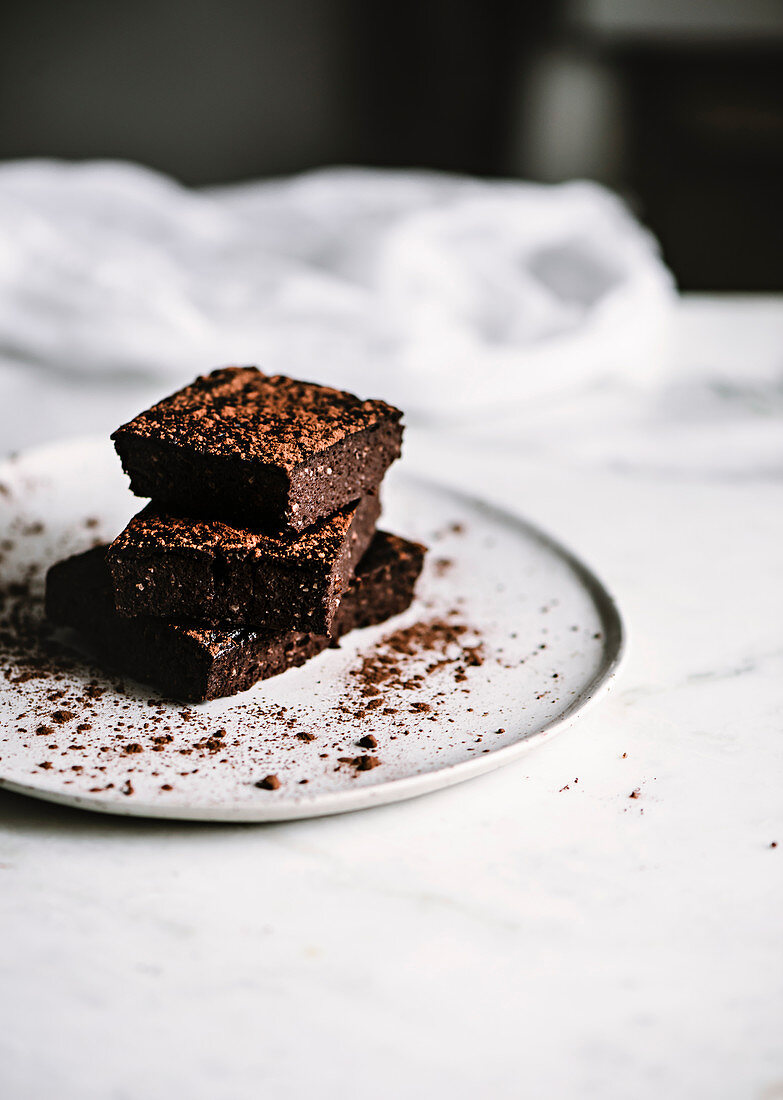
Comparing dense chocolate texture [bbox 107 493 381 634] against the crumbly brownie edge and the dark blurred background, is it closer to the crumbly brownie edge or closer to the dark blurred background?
the crumbly brownie edge

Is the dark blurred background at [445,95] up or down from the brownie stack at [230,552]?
up

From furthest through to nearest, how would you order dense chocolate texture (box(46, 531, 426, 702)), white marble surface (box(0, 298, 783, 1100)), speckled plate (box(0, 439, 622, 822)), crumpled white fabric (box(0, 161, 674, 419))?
crumpled white fabric (box(0, 161, 674, 419))
dense chocolate texture (box(46, 531, 426, 702))
speckled plate (box(0, 439, 622, 822))
white marble surface (box(0, 298, 783, 1100))

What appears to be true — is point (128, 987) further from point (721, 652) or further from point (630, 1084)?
point (721, 652)

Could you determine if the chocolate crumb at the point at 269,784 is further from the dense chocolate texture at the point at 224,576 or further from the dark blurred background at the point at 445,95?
the dark blurred background at the point at 445,95

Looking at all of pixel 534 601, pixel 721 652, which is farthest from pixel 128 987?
pixel 721 652

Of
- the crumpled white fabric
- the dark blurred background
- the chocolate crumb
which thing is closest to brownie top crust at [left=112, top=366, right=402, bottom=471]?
the chocolate crumb

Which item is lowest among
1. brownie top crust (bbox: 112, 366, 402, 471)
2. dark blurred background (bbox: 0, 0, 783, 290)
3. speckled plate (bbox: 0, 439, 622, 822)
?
speckled plate (bbox: 0, 439, 622, 822)

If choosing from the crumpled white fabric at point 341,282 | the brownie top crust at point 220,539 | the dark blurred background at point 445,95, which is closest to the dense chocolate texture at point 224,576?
the brownie top crust at point 220,539

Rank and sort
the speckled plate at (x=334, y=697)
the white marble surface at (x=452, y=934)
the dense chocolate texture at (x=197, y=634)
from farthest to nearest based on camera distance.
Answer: the dense chocolate texture at (x=197, y=634) < the speckled plate at (x=334, y=697) < the white marble surface at (x=452, y=934)
